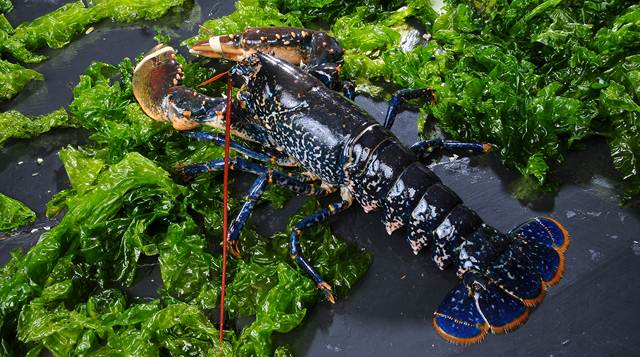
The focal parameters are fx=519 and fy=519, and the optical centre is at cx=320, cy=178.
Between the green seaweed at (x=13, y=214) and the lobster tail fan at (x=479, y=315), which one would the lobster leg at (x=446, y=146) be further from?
the green seaweed at (x=13, y=214)

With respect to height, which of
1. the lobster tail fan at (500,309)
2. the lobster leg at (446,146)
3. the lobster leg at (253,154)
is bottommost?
the lobster leg at (253,154)

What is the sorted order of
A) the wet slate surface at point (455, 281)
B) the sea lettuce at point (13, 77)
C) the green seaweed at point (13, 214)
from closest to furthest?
the wet slate surface at point (455, 281) → the green seaweed at point (13, 214) → the sea lettuce at point (13, 77)

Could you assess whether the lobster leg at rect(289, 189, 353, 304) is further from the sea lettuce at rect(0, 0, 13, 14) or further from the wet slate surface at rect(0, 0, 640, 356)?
the sea lettuce at rect(0, 0, 13, 14)

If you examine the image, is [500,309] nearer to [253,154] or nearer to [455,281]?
[455,281]

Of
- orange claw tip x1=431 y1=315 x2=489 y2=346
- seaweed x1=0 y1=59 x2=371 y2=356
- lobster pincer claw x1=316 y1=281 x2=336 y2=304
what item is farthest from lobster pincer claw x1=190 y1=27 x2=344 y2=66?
orange claw tip x1=431 y1=315 x2=489 y2=346

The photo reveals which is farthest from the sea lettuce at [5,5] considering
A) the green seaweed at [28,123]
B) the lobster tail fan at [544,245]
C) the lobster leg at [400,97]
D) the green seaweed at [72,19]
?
the lobster tail fan at [544,245]

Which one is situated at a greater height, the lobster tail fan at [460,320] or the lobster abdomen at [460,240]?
the lobster abdomen at [460,240]
